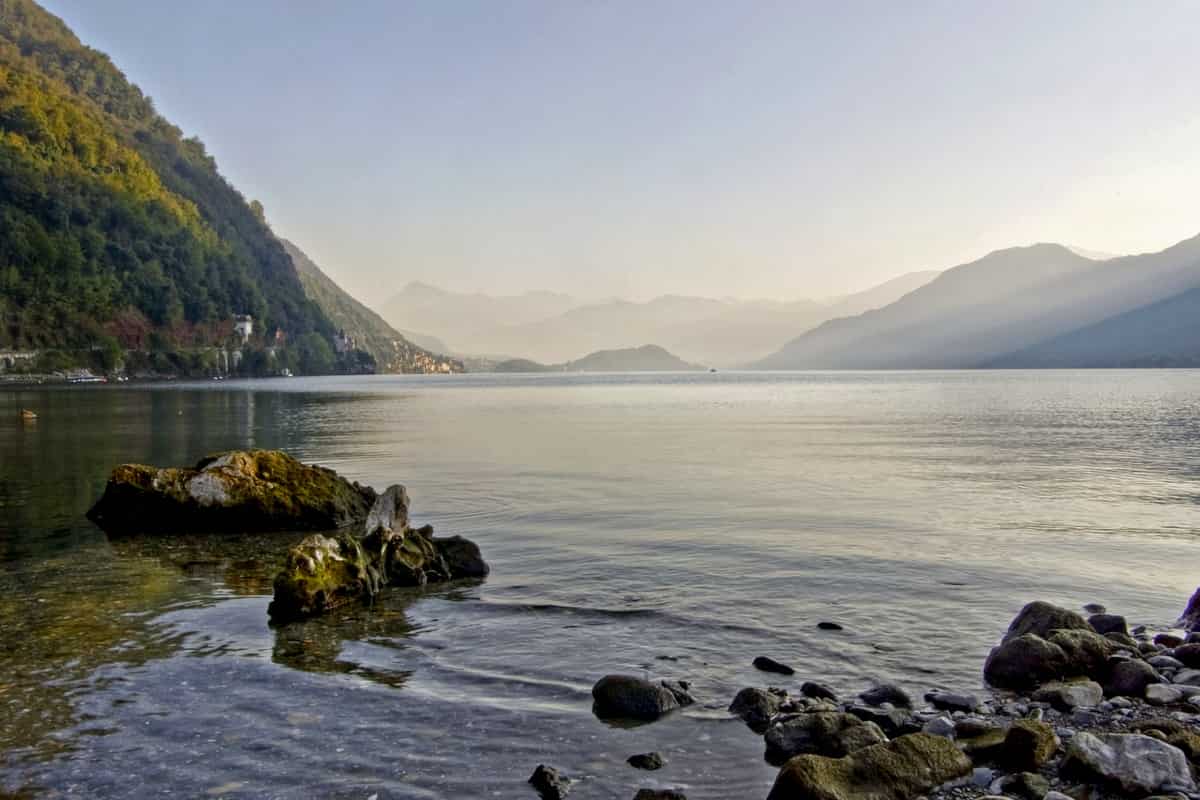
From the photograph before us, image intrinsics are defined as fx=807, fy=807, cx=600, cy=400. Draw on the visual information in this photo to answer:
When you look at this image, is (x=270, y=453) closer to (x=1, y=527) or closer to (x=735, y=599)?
(x=1, y=527)

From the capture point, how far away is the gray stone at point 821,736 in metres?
10.2

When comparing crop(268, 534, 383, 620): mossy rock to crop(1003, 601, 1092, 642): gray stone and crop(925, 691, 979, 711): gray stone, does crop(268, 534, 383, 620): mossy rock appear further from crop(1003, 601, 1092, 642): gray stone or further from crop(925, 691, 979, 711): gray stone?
crop(1003, 601, 1092, 642): gray stone

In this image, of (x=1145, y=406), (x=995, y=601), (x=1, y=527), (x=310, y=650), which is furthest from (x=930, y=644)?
(x=1145, y=406)

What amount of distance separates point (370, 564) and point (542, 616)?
15.7ft

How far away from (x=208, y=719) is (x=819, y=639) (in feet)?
34.0

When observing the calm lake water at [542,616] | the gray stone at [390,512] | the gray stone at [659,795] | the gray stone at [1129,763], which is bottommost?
the calm lake water at [542,616]

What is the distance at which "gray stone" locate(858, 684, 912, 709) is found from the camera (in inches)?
468

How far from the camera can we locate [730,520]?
2862 cm

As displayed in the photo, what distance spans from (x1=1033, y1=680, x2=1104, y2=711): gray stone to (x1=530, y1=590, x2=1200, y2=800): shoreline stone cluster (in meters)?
0.02

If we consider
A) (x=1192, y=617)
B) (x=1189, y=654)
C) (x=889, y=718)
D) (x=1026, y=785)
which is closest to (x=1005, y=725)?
(x=889, y=718)

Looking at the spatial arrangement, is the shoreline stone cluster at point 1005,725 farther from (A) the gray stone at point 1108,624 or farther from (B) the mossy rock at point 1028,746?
(A) the gray stone at point 1108,624

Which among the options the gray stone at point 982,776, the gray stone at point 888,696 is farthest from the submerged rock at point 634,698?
the gray stone at point 982,776

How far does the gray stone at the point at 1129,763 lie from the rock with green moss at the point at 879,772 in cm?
122

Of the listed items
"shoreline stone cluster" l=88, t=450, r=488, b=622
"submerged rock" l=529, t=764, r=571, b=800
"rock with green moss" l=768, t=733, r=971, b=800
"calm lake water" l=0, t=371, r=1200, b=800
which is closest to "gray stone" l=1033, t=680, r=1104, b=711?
"calm lake water" l=0, t=371, r=1200, b=800
